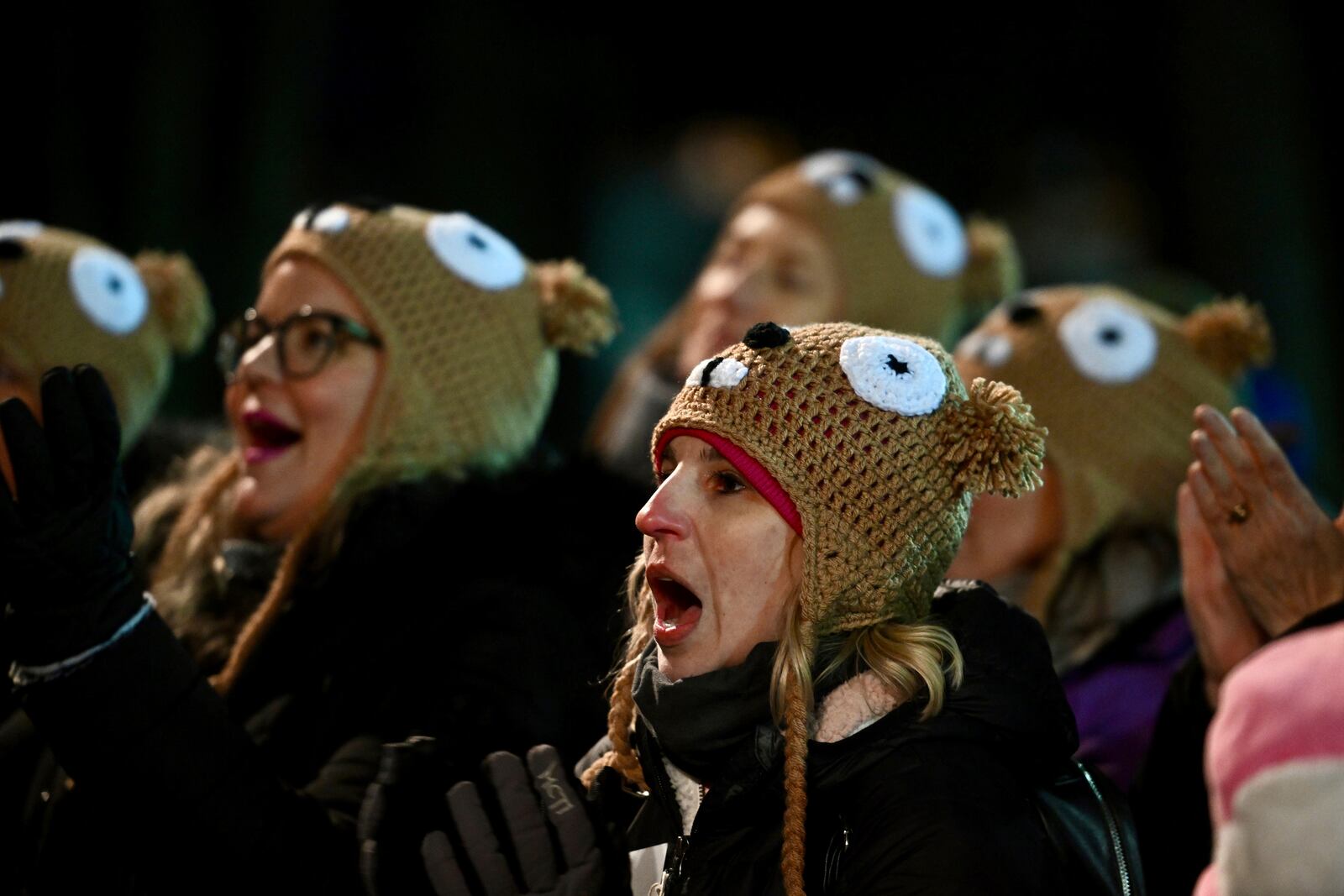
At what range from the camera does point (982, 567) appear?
2.81 metres

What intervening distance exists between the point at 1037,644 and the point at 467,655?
2.83 ft

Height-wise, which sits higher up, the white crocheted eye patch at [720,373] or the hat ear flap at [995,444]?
the white crocheted eye patch at [720,373]

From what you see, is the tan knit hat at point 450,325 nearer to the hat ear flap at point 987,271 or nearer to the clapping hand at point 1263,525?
the clapping hand at point 1263,525

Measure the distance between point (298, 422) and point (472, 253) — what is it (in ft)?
1.45

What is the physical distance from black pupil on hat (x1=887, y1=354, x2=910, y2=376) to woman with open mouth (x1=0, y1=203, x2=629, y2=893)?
75cm

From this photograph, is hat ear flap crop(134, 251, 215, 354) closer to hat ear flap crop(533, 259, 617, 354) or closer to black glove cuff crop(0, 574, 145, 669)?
hat ear flap crop(533, 259, 617, 354)

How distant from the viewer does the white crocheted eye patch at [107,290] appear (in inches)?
115

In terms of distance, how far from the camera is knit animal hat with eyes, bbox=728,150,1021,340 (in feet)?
11.5

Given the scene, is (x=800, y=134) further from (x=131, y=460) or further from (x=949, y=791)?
(x=949, y=791)

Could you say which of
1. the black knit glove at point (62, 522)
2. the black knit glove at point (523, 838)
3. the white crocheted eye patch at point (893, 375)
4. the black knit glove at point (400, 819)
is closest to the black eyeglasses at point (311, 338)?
the black knit glove at point (62, 522)

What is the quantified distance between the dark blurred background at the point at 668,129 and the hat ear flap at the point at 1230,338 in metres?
1.48

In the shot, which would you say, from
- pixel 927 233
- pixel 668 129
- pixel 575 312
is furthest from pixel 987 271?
pixel 668 129

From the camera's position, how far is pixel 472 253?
271 cm

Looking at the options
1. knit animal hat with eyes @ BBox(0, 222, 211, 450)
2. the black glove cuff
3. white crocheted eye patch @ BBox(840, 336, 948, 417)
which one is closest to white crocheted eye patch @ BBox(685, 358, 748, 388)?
white crocheted eye patch @ BBox(840, 336, 948, 417)
